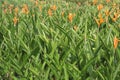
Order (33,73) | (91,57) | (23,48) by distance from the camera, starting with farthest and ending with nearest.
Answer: (23,48)
(91,57)
(33,73)

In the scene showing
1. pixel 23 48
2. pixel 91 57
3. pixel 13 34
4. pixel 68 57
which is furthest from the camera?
pixel 13 34

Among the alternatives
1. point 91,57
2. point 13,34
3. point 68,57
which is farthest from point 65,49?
point 13,34

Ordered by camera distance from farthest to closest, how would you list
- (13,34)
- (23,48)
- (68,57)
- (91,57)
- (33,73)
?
(13,34) < (23,48) < (68,57) < (91,57) < (33,73)

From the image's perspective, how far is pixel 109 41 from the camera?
2242mm

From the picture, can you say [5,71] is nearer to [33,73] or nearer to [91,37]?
[33,73]

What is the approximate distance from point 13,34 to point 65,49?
72cm

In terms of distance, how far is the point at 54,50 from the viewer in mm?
2168

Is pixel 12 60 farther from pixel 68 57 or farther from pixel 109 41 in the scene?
pixel 109 41

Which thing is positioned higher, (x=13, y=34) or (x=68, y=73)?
(x=13, y=34)

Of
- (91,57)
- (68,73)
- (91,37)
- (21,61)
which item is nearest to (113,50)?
(91,57)

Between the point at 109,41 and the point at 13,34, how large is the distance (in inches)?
38.4

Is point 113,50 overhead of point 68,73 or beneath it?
overhead

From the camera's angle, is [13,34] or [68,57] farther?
[13,34]

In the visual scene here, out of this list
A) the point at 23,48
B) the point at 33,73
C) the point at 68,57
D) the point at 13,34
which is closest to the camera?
the point at 33,73
